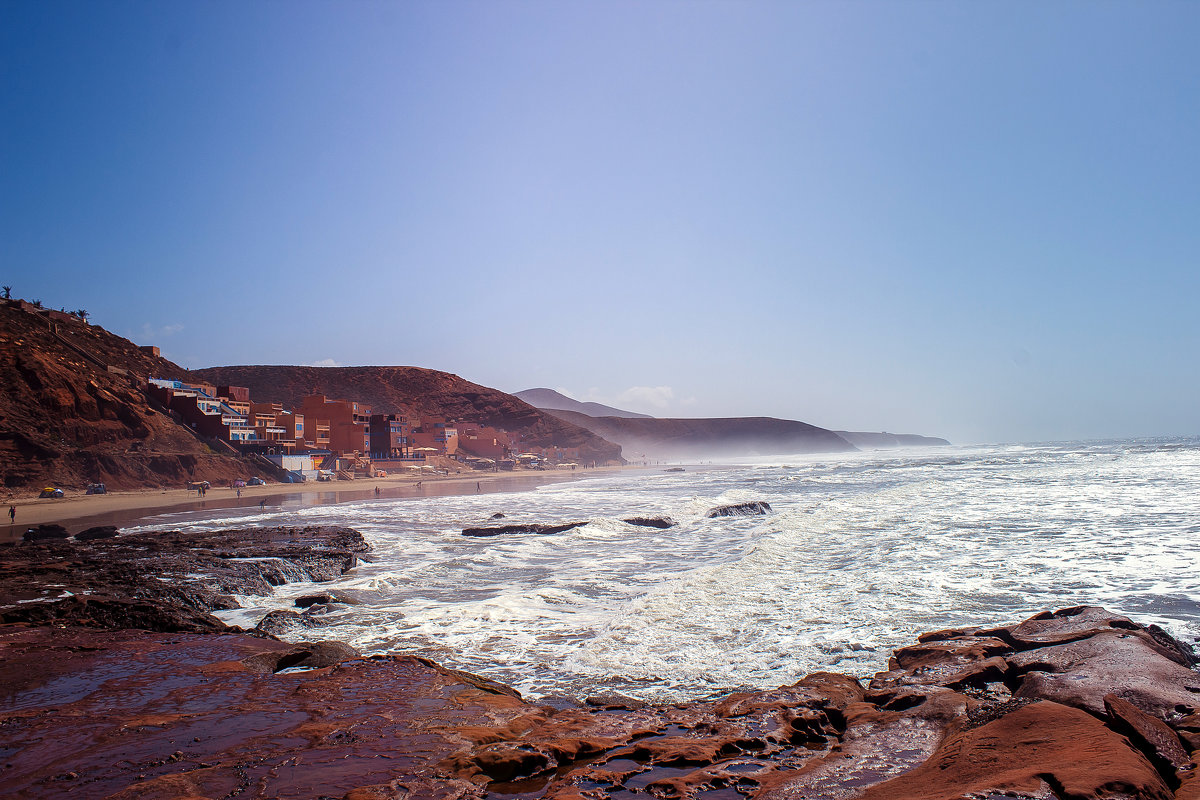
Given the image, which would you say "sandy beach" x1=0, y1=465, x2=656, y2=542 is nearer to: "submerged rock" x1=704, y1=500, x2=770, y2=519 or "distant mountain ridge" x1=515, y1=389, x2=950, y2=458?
"submerged rock" x1=704, y1=500, x2=770, y2=519

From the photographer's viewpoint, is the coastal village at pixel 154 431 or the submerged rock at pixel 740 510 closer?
the submerged rock at pixel 740 510

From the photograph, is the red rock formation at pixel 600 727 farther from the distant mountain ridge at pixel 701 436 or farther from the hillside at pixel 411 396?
the distant mountain ridge at pixel 701 436

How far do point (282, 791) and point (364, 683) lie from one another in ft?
7.89

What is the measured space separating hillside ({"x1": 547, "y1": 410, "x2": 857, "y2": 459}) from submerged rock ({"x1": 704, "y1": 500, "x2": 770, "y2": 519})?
393 ft

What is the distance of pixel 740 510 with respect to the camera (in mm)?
23469

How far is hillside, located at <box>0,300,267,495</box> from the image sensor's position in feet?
110

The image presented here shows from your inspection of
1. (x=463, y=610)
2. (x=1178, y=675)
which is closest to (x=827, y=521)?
(x=463, y=610)

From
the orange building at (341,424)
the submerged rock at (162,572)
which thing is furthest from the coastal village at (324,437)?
the submerged rock at (162,572)

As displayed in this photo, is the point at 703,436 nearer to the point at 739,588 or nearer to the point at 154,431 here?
the point at 154,431

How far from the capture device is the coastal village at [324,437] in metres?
47.8

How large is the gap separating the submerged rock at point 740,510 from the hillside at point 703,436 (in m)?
120

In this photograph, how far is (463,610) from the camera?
9938 mm

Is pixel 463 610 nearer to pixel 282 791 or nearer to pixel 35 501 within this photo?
pixel 282 791

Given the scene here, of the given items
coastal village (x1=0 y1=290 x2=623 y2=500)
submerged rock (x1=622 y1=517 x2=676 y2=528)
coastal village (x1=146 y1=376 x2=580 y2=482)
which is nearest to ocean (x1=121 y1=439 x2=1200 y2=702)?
submerged rock (x1=622 y1=517 x2=676 y2=528)
